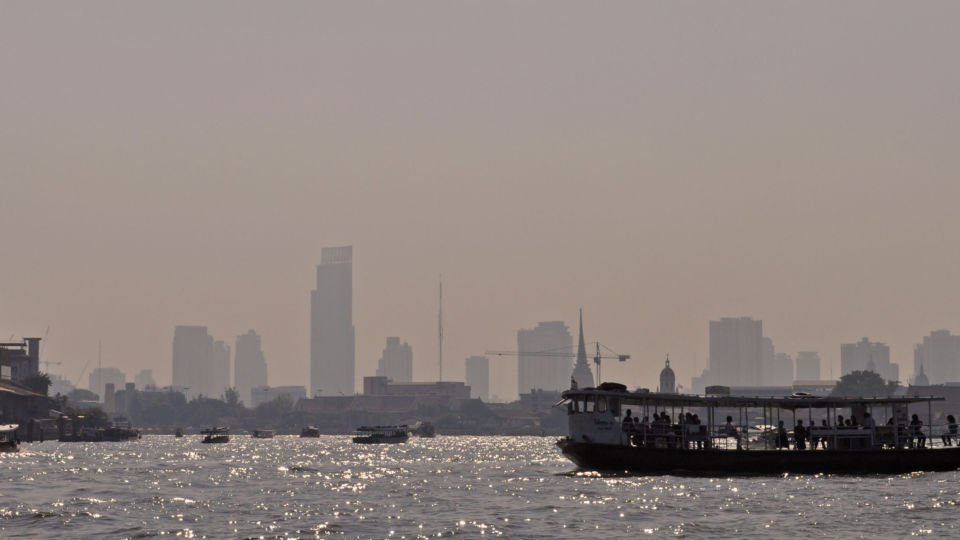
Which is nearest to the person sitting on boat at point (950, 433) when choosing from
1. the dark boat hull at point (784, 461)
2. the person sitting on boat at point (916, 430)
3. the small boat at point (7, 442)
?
the person sitting on boat at point (916, 430)

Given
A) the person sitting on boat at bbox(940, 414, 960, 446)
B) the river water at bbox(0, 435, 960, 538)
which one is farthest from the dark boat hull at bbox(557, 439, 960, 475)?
the person sitting on boat at bbox(940, 414, 960, 446)

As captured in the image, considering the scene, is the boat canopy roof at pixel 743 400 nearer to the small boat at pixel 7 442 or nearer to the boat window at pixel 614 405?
the boat window at pixel 614 405

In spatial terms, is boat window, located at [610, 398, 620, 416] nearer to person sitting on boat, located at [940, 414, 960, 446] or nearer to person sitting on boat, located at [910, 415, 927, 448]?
person sitting on boat, located at [910, 415, 927, 448]

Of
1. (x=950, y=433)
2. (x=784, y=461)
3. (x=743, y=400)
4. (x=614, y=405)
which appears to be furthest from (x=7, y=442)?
(x=950, y=433)

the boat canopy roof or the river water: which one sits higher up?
the boat canopy roof

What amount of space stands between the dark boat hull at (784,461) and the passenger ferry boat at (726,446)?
0.05 meters

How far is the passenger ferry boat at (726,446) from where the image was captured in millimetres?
72938

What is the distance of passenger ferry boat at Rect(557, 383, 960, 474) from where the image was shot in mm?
72938

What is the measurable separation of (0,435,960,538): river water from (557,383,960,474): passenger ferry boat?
150cm

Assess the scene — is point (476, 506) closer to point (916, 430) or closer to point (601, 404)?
point (601, 404)

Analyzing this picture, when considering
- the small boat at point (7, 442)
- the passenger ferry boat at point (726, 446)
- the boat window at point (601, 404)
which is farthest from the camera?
the small boat at point (7, 442)

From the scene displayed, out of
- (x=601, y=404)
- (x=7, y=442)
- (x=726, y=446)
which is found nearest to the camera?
(x=726, y=446)

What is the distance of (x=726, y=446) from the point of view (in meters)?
76.2

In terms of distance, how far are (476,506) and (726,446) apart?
2231cm
